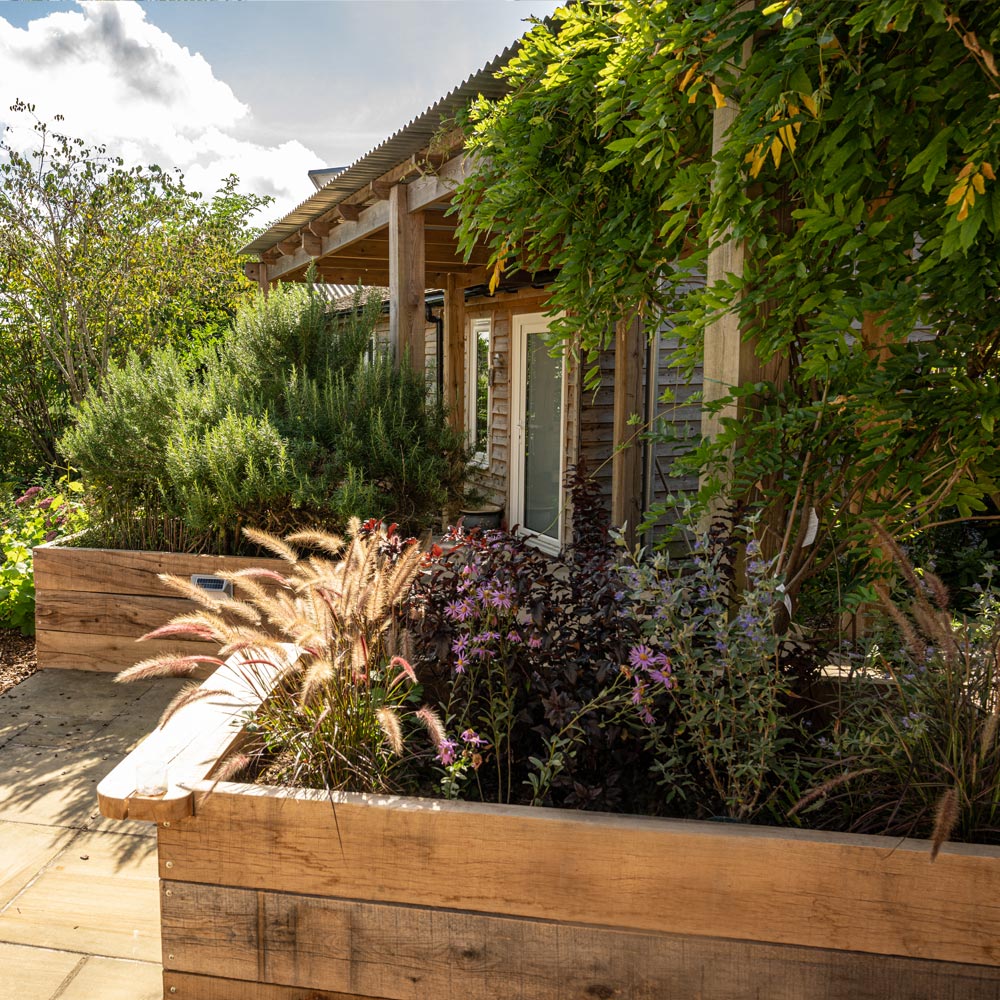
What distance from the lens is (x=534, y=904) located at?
173 centimetres

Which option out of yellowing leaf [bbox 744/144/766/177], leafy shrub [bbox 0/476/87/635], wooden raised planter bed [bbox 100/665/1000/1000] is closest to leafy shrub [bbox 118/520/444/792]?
wooden raised planter bed [bbox 100/665/1000/1000]

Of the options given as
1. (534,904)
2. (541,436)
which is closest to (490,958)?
(534,904)

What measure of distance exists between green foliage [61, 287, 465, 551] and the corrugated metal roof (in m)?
1.14

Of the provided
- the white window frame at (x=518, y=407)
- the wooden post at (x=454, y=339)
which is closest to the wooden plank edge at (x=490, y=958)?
the white window frame at (x=518, y=407)

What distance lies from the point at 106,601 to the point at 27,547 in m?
1.25

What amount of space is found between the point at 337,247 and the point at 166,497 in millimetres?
3040

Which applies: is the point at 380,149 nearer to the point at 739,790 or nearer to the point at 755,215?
the point at 755,215

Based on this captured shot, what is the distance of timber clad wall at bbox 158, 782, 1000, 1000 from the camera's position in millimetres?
1619

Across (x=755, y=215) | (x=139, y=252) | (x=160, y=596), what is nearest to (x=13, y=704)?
(x=160, y=596)

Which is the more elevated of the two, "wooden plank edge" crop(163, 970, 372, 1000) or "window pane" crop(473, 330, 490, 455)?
"window pane" crop(473, 330, 490, 455)

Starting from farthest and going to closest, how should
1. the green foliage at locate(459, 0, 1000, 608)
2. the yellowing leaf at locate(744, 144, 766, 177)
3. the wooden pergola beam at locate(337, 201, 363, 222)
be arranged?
the wooden pergola beam at locate(337, 201, 363, 222) < the yellowing leaf at locate(744, 144, 766, 177) < the green foliage at locate(459, 0, 1000, 608)

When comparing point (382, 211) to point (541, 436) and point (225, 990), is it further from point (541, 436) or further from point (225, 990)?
point (225, 990)

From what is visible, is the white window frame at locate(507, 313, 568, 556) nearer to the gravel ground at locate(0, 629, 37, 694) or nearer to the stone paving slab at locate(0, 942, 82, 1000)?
the gravel ground at locate(0, 629, 37, 694)

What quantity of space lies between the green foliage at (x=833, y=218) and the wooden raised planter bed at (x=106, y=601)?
281 cm
